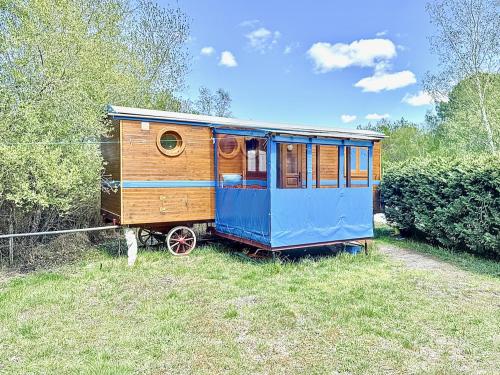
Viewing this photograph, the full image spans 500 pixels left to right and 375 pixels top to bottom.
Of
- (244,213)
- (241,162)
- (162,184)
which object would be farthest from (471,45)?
(162,184)

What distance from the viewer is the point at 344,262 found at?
6.30 metres

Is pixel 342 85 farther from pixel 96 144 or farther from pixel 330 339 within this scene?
pixel 330 339

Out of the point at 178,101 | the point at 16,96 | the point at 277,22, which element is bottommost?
the point at 16,96

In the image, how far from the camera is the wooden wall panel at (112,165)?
660cm

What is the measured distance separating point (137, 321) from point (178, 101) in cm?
1183

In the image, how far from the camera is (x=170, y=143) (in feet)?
23.3

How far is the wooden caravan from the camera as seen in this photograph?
239 inches

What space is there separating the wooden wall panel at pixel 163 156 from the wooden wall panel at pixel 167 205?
252mm

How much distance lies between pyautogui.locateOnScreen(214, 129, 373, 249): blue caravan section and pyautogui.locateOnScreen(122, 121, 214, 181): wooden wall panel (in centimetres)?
27

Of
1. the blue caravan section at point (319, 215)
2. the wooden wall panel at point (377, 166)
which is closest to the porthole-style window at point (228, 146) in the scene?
the blue caravan section at point (319, 215)

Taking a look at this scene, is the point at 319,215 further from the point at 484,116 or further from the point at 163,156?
the point at 484,116

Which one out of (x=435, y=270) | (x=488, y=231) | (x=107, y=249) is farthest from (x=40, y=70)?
(x=488, y=231)

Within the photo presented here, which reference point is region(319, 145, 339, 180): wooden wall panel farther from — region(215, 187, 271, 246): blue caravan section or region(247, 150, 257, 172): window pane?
region(215, 187, 271, 246): blue caravan section

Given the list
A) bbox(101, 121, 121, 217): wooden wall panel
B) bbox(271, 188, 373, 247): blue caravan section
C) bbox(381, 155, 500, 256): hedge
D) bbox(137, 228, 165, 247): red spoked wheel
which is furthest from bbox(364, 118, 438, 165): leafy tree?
bbox(101, 121, 121, 217): wooden wall panel
